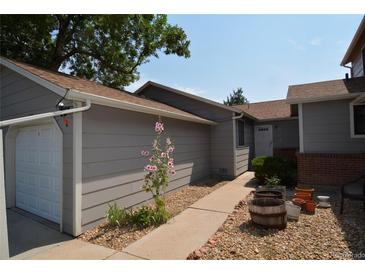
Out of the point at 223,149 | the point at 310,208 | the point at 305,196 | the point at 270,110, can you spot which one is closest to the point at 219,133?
the point at 223,149

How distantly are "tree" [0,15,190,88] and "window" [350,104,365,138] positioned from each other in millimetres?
9751

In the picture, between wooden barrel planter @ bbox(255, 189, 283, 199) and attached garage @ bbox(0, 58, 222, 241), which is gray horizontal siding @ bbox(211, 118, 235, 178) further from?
wooden barrel planter @ bbox(255, 189, 283, 199)

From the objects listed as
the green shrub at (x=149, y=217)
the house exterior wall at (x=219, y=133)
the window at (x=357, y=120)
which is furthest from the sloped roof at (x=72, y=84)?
the window at (x=357, y=120)

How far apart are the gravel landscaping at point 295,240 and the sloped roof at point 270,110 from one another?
33.5 feet

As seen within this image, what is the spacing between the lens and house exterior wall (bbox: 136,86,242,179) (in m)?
10.0

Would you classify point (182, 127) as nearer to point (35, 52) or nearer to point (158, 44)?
point (158, 44)

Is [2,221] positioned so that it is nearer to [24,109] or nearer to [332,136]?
[24,109]

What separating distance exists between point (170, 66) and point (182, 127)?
171 inches

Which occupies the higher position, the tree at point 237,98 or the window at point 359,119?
the tree at point 237,98

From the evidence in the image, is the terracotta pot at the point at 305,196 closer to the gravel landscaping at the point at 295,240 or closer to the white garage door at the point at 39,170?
the gravel landscaping at the point at 295,240

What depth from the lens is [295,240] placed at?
3.78m

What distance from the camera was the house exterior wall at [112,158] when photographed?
456 centimetres
